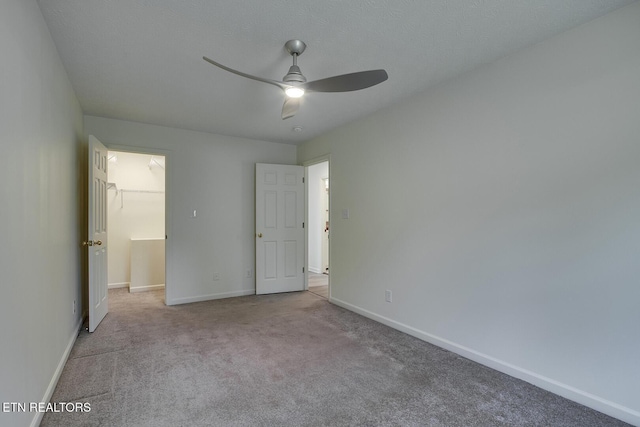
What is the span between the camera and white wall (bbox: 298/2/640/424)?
1.94 m

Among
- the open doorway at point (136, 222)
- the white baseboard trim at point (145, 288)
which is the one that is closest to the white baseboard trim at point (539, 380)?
the white baseboard trim at point (145, 288)

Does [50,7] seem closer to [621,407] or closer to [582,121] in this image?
[582,121]

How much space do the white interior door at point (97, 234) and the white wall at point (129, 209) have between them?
1761mm

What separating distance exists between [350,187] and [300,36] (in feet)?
7.34

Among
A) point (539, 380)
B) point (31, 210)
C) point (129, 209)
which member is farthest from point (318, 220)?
point (31, 210)

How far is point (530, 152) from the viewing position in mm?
2348

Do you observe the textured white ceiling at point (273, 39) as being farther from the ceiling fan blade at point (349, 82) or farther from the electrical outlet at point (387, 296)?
the electrical outlet at point (387, 296)

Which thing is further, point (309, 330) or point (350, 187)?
point (350, 187)

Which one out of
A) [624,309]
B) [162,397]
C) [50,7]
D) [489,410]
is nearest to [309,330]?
[162,397]

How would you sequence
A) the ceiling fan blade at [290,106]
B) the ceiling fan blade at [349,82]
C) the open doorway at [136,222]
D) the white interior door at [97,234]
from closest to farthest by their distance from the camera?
1. the ceiling fan blade at [349,82]
2. the ceiling fan blade at [290,106]
3. the white interior door at [97,234]
4. the open doorway at [136,222]

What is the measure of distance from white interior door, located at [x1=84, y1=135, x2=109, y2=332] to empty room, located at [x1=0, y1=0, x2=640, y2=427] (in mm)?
33

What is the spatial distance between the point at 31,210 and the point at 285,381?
187 centimetres

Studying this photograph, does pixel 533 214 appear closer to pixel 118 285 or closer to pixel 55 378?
pixel 55 378

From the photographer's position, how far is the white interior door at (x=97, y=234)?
10.9ft
